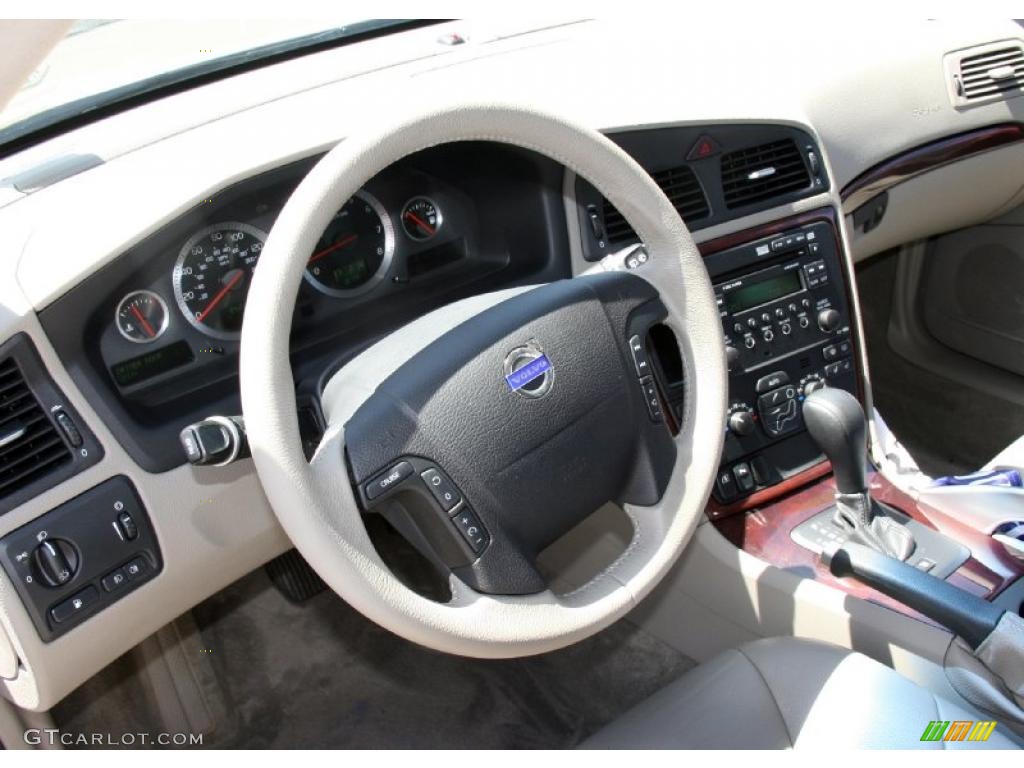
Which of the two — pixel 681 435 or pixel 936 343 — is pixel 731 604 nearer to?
pixel 681 435

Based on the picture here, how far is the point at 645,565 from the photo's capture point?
1.22m

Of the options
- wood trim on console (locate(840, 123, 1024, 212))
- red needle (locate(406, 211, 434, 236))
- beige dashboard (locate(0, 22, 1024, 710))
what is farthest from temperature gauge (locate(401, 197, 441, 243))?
wood trim on console (locate(840, 123, 1024, 212))

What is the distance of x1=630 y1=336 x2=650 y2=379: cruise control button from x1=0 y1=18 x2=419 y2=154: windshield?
0.86 m

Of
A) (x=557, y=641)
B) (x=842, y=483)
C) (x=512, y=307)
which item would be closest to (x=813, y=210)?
(x=842, y=483)

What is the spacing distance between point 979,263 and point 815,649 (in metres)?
1.52

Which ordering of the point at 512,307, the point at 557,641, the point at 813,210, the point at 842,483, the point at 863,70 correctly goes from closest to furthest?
the point at 557,641, the point at 512,307, the point at 842,483, the point at 813,210, the point at 863,70

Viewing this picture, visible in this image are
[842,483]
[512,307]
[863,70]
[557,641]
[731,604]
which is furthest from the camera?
[863,70]

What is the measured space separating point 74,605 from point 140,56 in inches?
35.4

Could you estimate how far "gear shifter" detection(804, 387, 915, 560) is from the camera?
155 cm

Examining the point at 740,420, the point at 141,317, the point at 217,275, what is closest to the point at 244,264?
the point at 217,275

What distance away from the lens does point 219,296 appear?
1375 mm

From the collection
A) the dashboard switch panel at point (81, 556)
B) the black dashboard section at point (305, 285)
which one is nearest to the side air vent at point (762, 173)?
the black dashboard section at point (305, 285)

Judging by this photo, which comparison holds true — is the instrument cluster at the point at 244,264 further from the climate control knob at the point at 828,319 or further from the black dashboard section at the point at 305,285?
the climate control knob at the point at 828,319

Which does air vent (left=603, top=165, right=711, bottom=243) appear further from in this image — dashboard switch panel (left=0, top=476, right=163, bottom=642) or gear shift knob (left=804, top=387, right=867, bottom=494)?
dashboard switch panel (left=0, top=476, right=163, bottom=642)
